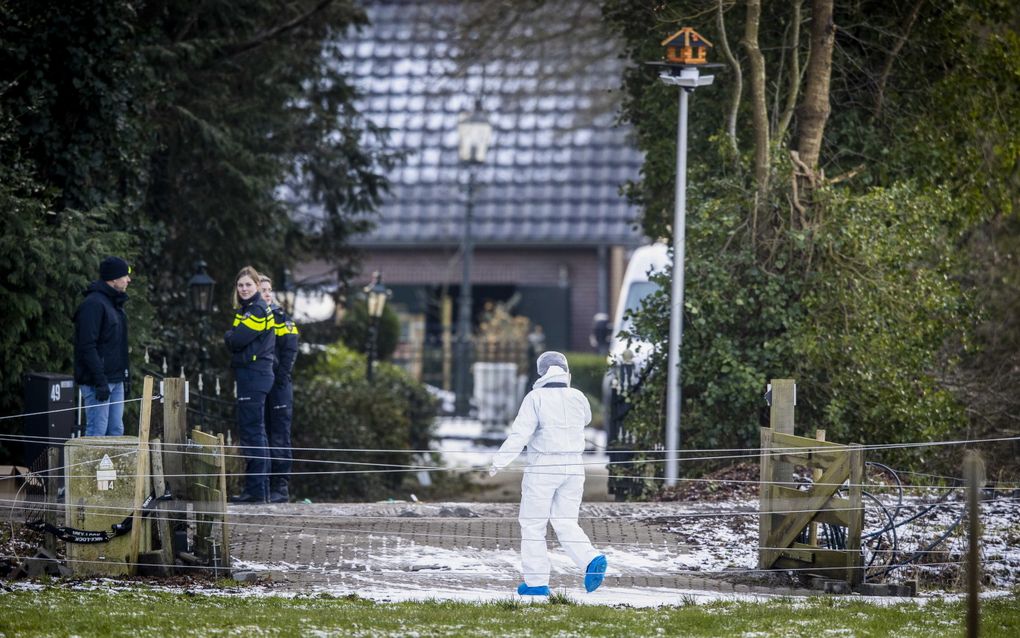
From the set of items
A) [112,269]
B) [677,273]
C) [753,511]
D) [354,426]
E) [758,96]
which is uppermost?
[758,96]

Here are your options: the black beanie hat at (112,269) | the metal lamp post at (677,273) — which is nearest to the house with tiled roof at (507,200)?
the metal lamp post at (677,273)

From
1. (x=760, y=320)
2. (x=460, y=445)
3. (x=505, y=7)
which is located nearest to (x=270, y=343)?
(x=760, y=320)

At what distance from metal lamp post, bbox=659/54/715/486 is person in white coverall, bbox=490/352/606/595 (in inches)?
152

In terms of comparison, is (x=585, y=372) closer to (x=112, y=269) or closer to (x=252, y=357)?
(x=252, y=357)

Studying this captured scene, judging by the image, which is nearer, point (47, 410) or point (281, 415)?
point (47, 410)

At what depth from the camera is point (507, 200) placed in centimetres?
3409

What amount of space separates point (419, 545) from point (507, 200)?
77.7 feet

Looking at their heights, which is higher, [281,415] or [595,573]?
[281,415]

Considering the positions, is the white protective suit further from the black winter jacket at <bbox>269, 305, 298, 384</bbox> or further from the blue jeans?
the black winter jacket at <bbox>269, 305, 298, 384</bbox>

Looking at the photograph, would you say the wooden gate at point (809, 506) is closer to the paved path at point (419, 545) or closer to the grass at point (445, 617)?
the paved path at point (419, 545)

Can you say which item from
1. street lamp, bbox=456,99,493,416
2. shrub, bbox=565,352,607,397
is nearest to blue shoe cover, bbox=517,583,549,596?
street lamp, bbox=456,99,493,416

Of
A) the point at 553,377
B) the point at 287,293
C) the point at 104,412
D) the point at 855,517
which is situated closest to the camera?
the point at 553,377

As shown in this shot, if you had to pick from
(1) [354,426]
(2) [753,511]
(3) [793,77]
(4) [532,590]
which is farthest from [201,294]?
(4) [532,590]

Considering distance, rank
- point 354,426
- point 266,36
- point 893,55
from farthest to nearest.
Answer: point 354,426, point 266,36, point 893,55
